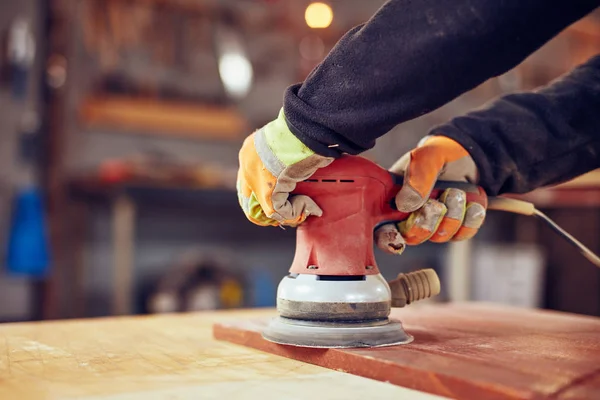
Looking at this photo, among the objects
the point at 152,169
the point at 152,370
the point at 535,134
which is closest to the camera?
the point at 152,370

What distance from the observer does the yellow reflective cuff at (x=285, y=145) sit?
885mm

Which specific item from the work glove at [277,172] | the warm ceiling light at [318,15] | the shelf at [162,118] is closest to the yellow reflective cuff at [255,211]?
the work glove at [277,172]

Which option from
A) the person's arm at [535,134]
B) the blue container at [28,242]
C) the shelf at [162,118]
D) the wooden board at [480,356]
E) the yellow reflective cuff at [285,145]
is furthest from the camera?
the shelf at [162,118]

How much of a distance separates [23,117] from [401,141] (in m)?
2.69

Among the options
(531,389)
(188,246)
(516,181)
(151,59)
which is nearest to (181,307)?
(188,246)

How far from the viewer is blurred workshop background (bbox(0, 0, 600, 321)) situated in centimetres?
336

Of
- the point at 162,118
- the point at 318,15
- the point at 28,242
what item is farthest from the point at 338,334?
the point at 318,15

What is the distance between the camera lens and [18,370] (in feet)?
2.85

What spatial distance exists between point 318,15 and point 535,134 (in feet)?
11.6

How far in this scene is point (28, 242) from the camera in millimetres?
3244

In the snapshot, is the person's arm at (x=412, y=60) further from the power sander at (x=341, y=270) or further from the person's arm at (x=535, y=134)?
the person's arm at (x=535, y=134)

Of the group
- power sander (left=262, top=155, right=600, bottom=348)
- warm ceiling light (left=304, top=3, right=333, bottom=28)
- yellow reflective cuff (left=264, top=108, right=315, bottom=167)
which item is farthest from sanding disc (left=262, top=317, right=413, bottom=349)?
warm ceiling light (left=304, top=3, right=333, bottom=28)

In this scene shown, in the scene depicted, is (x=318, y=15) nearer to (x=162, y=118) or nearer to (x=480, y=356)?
(x=162, y=118)

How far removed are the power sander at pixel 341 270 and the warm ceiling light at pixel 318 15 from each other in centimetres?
357
